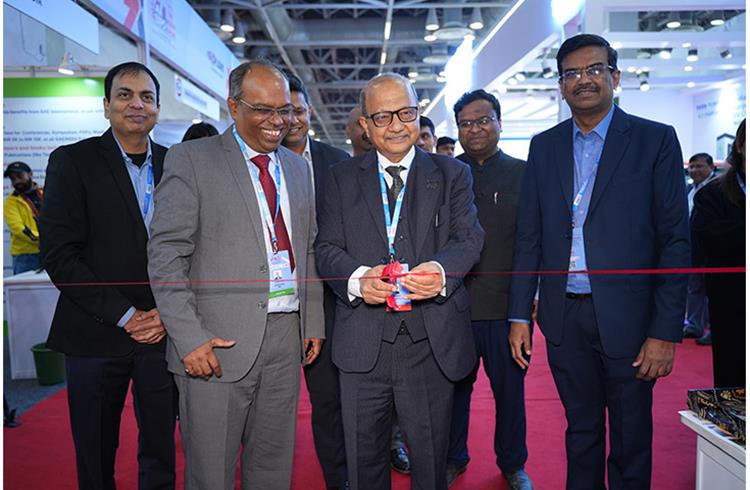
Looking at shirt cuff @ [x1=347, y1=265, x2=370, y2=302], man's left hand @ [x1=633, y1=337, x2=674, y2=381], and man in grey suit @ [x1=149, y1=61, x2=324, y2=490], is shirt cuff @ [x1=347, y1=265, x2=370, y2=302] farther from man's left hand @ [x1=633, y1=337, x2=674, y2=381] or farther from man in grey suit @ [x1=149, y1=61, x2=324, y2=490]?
man's left hand @ [x1=633, y1=337, x2=674, y2=381]

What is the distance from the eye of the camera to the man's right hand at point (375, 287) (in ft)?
6.15

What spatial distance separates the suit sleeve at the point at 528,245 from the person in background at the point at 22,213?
481 cm

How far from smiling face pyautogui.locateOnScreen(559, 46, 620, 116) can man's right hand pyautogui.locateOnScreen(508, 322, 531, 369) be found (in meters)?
0.84

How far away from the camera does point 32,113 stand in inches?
240

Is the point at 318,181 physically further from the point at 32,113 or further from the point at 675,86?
the point at 675,86

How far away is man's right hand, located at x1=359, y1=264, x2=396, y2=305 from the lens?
1.88 metres

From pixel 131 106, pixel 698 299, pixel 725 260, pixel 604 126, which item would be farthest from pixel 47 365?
pixel 698 299

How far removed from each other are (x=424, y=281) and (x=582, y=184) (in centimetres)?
76

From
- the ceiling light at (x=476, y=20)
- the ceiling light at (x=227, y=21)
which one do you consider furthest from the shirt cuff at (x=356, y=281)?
the ceiling light at (x=476, y=20)

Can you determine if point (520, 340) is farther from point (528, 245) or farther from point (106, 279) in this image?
point (106, 279)

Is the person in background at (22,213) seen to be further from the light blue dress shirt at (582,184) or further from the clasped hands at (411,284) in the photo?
the light blue dress shirt at (582,184)

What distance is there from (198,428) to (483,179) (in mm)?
1713

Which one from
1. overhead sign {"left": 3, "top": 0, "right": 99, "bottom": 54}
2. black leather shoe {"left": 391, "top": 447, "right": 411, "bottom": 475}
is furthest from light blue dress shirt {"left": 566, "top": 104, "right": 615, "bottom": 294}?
overhead sign {"left": 3, "top": 0, "right": 99, "bottom": 54}

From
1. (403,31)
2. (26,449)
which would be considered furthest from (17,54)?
(403,31)
